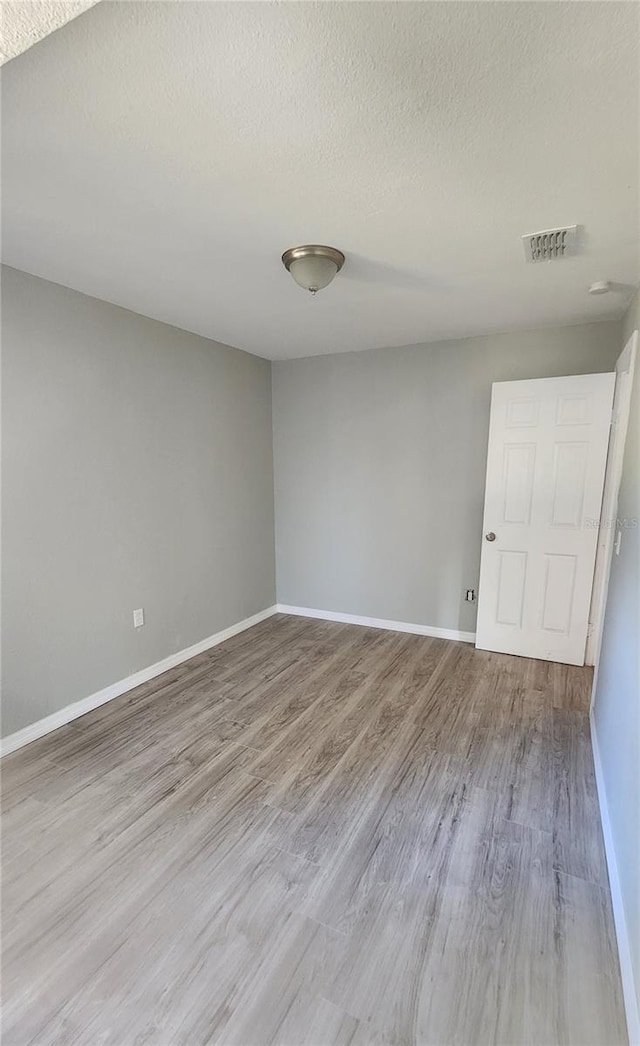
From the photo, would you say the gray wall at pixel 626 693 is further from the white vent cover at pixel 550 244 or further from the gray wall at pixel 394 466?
the gray wall at pixel 394 466

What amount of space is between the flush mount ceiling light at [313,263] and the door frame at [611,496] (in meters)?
1.61

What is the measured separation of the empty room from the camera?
115 centimetres

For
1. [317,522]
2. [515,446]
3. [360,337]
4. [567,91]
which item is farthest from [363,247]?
[317,522]

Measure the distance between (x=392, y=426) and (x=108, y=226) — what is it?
8.05 ft

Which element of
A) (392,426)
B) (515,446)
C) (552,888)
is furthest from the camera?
(392,426)

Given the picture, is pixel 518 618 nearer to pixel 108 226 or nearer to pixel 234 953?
pixel 234 953

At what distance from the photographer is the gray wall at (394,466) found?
3.40 metres

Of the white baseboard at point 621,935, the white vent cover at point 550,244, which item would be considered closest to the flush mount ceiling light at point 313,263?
the white vent cover at point 550,244

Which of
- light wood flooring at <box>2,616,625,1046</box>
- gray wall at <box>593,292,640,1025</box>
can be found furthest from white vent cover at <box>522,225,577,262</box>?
light wood flooring at <box>2,616,625,1046</box>

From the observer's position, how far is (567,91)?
1.12m

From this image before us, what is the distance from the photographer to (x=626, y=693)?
1.69 meters

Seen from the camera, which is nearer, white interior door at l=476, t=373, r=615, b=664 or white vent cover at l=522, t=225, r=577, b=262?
white vent cover at l=522, t=225, r=577, b=262

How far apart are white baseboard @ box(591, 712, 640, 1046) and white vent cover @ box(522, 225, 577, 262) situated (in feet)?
7.47

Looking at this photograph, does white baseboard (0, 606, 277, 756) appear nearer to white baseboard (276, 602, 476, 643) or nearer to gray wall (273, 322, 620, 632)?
white baseboard (276, 602, 476, 643)
